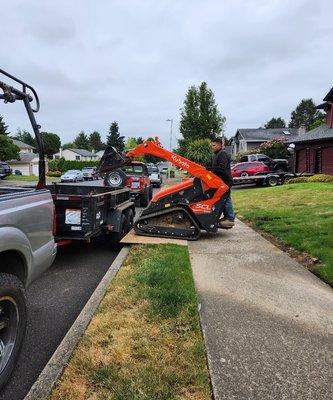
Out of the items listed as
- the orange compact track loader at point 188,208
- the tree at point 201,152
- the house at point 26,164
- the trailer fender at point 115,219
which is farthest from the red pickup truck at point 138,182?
the house at point 26,164

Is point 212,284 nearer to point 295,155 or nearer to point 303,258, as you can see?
point 303,258

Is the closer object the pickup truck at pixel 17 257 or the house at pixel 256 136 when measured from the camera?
the pickup truck at pixel 17 257

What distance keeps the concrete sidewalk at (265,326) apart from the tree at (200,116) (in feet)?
173

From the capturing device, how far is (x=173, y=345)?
3701 millimetres

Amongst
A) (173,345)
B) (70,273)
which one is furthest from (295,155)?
(173,345)

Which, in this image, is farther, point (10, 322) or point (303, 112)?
point (303, 112)

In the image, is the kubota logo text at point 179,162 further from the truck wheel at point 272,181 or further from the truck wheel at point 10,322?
the truck wheel at point 272,181

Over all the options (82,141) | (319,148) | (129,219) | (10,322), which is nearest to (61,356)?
(10,322)

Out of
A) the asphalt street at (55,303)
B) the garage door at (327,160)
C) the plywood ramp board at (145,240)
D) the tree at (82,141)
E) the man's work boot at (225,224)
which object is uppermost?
the tree at (82,141)

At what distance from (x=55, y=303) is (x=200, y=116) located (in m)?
55.7

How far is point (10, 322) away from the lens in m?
3.17

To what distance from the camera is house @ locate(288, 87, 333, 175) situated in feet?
92.6

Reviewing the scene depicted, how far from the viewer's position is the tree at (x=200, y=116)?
2313 inches

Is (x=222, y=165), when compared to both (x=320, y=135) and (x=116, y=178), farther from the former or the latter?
(x=320, y=135)
